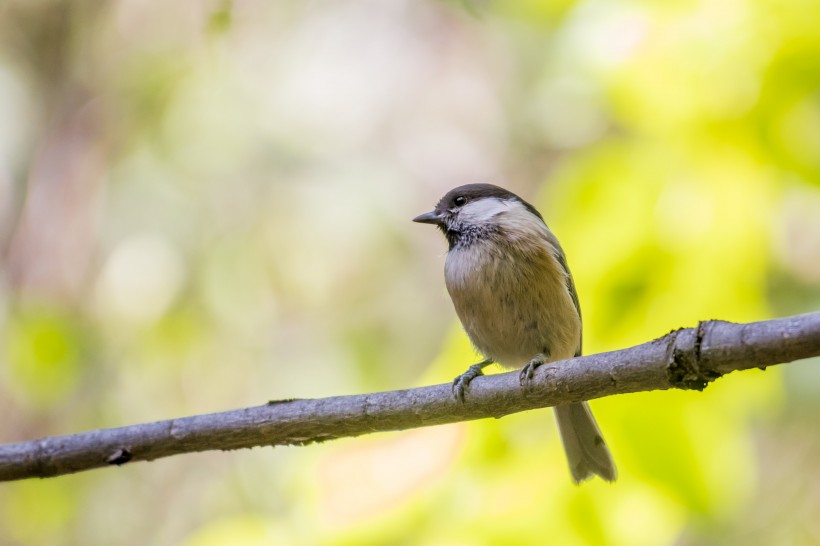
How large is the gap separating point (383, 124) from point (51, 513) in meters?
2.85

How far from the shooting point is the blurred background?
77.5 inches

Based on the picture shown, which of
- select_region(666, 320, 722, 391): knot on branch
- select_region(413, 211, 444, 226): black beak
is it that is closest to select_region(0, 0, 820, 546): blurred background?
select_region(666, 320, 722, 391): knot on branch

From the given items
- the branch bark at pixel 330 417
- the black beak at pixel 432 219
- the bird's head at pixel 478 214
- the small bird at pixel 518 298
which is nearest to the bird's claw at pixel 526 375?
the branch bark at pixel 330 417

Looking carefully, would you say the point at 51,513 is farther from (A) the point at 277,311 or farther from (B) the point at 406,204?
(B) the point at 406,204

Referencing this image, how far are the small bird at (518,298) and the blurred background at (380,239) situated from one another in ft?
0.69

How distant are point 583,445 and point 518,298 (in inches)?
19.7

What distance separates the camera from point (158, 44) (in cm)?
428

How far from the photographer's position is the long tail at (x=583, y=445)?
2307mm

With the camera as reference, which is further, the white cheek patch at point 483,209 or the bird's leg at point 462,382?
the white cheek patch at point 483,209

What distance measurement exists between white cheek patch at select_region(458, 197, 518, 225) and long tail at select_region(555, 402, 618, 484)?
68 cm

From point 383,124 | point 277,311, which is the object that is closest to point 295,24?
point 383,124

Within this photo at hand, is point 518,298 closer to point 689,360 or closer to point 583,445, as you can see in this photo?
point 583,445

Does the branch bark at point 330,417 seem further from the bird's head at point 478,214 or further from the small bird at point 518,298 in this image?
the bird's head at point 478,214

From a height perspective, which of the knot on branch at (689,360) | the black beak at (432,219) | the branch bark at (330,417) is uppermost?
the black beak at (432,219)
